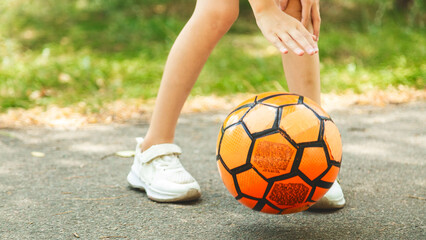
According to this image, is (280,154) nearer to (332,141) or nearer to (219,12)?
(332,141)

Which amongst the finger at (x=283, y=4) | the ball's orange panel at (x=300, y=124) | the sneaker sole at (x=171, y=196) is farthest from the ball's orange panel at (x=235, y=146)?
the finger at (x=283, y=4)

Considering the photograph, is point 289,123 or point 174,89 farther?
point 174,89

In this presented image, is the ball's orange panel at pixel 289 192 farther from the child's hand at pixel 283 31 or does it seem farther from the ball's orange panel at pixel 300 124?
the child's hand at pixel 283 31

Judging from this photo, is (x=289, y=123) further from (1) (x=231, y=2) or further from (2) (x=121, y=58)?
(2) (x=121, y=58)

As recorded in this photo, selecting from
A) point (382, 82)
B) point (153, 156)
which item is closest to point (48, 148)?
point (153, 156)

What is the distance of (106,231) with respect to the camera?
1790mm

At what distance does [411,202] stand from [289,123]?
877 millimetres

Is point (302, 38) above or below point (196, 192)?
above

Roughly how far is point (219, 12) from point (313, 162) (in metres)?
0.82

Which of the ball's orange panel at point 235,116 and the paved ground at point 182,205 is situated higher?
the ball's orange panel at point 235,116

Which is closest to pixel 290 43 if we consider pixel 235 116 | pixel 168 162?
pixel 235 116

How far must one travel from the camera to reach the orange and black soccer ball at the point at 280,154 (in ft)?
5.26

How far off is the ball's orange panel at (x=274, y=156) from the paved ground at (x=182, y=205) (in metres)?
0.31

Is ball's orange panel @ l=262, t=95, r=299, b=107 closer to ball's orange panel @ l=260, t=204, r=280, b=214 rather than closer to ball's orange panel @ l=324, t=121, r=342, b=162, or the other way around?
ball's orange panel @ l=324, t=121, r=342, b=162
